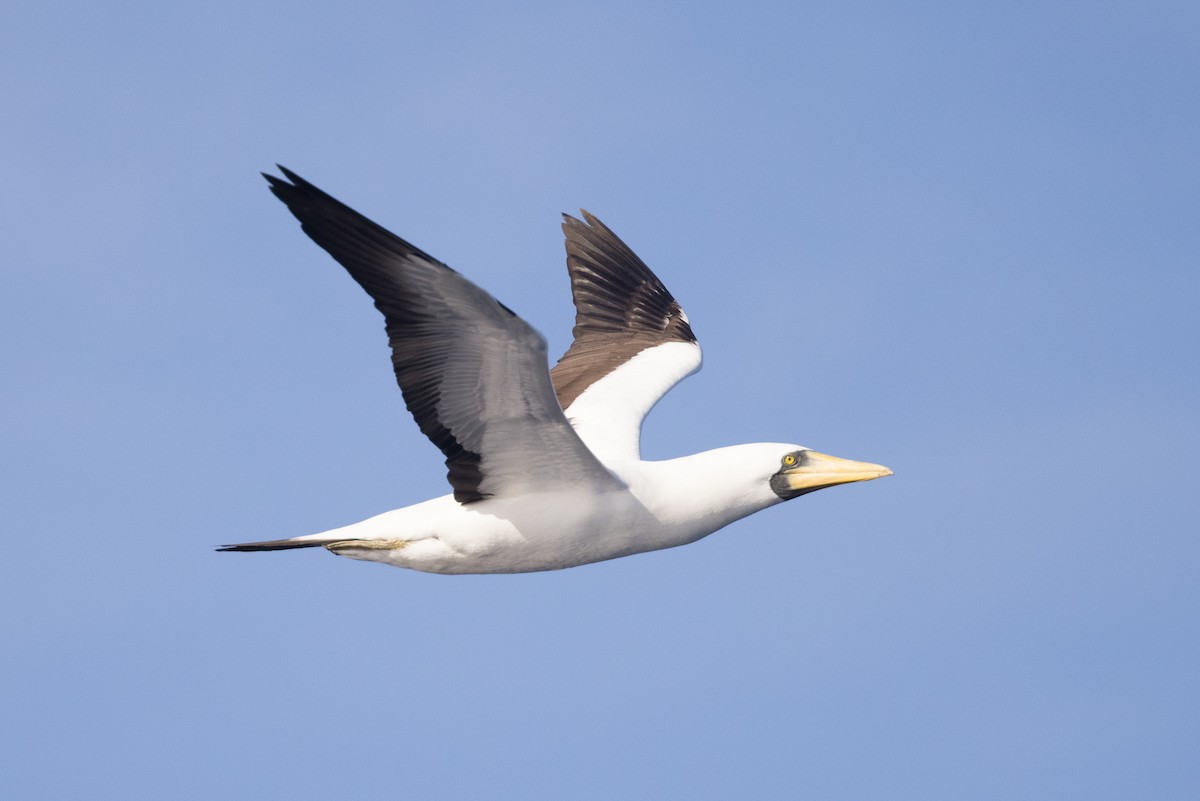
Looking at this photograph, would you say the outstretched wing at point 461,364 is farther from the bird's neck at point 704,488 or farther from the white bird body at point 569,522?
the bird's neck at point 704,488

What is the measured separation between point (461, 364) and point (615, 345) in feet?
18.2

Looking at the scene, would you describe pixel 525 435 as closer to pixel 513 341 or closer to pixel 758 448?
pixel 513 341

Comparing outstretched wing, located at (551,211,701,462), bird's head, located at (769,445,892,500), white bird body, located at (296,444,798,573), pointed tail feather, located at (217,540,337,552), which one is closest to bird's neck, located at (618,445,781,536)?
white bird body, located at (296,444,798,573)

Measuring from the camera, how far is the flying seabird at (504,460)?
1046 centimetres

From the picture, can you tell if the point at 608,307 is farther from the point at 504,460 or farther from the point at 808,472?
the point at 504,460

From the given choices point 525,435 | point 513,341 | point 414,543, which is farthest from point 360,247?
point 414,543

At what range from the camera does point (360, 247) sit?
1042 cm

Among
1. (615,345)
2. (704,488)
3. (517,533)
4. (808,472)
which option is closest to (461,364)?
(517,533)

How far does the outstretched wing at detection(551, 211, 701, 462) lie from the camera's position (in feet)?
47.9

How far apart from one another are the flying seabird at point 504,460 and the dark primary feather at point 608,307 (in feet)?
4.24

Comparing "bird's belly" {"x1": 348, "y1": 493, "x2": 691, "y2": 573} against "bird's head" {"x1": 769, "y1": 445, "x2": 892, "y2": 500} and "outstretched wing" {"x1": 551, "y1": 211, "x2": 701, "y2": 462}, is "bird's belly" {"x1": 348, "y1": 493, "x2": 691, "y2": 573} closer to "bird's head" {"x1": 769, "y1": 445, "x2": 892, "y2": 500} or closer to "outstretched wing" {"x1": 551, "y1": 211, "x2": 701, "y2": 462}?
"bird's head" {"x1": 769, "y1": 445, "x2": 892, "y2": 500}

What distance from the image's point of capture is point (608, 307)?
16859 mm

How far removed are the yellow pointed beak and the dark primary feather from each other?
10.6ft

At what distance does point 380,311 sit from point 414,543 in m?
2.30
